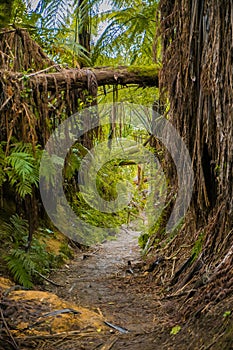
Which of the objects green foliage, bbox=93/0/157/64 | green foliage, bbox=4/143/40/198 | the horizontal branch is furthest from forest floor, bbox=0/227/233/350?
green foliage, bbox=93/0/157/64

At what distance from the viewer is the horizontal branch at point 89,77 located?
388 cm

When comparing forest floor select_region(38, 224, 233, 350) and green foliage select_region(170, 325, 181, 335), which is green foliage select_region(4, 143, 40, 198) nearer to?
forest floor select_region(38, 224, 233, 350)

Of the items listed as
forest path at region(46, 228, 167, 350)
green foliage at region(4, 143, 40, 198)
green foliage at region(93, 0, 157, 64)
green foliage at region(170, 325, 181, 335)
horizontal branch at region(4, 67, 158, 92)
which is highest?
green foliage at region(93, 0, 157, 64)

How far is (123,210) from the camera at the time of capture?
9.12 metres

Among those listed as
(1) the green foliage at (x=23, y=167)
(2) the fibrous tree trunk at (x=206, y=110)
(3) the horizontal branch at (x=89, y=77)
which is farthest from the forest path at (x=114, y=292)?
(3) the horizontal branch at (x=89, y=77)

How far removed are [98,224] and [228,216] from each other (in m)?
4.95

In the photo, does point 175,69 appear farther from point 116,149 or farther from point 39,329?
point 116,149

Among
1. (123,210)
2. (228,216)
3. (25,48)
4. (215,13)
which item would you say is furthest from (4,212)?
(123,210)

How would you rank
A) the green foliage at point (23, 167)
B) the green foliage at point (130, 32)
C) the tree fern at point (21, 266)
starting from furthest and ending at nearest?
the green foliage at point (130, 32)
the green foliage at point (23, 167)
the tree fern at point (21, 266)

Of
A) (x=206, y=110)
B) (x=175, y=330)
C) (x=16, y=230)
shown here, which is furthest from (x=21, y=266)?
(x=206, y=110)

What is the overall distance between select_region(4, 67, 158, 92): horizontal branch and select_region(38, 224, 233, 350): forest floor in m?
2.04

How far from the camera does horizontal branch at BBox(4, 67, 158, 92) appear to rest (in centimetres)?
388

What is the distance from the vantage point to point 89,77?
13.8ft

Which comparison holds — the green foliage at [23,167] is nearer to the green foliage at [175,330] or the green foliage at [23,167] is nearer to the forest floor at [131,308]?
the forest floor at [131,308]
